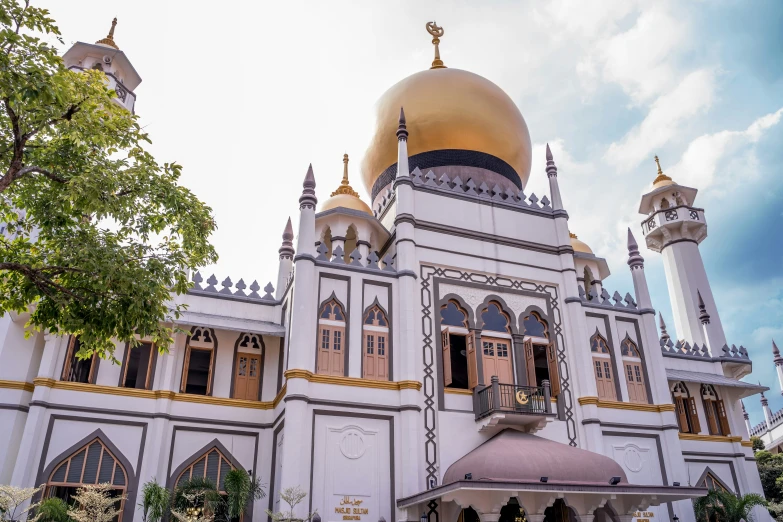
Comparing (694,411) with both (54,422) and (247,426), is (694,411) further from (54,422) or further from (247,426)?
(54,422)

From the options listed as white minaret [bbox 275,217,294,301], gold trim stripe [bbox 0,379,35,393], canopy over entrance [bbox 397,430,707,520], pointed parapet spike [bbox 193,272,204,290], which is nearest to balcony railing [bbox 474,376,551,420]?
canopy over entrance [bbox 397,430,707,520]

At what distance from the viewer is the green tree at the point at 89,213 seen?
27.2ft

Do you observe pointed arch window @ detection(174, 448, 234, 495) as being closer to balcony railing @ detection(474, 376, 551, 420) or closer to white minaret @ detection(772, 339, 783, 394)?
balcony railing @ detection(474, 376, 551, 420)

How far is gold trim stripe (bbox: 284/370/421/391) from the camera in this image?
14.0 m

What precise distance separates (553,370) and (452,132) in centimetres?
775

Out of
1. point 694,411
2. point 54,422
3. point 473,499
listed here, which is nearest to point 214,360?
point 54,422

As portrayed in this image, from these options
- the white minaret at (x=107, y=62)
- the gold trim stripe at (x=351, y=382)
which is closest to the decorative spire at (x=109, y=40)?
the white minaret at (x=107, y=62)

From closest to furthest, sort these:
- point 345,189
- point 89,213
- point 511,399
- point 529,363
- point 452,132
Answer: point 89,213
point 511,399
point 529,363
point 452,132
point 345,189

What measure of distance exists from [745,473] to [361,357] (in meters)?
12.1

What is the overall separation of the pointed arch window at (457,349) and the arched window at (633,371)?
466 centimetres

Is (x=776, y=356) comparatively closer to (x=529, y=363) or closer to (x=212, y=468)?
(x=529, y=363)

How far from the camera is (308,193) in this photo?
16.2 m

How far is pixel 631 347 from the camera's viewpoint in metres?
18.0

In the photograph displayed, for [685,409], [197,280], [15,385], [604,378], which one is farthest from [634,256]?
[15,385]
